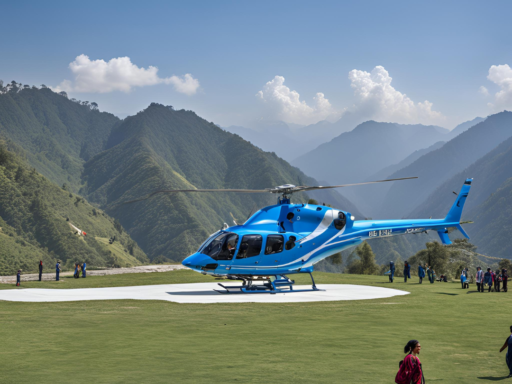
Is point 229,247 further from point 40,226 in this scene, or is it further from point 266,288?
point 40,226

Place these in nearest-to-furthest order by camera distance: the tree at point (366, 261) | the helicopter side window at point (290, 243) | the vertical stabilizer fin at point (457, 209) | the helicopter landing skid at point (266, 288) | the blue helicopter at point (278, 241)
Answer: the blue helicopter at point (278, 241) → the helicopter side window at point (290, 243) → the helicopter landing skid at point (266, 288) → the vertical stabilizer fin at point (457, 209) → the tree at point (366, 261)

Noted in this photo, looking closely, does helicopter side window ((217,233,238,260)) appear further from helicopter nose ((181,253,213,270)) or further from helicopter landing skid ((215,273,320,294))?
helicopter landing skid ((215,273,320,294))

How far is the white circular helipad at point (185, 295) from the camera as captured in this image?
70.1 feet

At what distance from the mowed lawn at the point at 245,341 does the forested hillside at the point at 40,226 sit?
74.4 metres

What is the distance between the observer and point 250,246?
22062 mm

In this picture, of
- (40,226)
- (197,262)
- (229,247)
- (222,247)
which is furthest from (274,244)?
(40,226)

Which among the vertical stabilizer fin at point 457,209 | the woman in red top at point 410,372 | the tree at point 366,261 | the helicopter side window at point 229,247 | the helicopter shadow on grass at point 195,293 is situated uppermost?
the vertical stabilizer fin at point 457,209

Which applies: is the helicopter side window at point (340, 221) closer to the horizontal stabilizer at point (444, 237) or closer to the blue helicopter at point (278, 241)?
the blue helicopter at point (278, 241)

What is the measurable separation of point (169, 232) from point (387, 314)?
13371 cm

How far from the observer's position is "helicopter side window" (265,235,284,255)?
22555 millimetres

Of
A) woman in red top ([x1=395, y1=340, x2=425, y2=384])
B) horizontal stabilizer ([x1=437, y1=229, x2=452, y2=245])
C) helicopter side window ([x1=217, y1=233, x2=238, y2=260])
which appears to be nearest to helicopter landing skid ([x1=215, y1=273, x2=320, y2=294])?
helicopter side window ([x1=217, y1=233, x2=238, y2=260])

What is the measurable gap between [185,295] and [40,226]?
285 ft

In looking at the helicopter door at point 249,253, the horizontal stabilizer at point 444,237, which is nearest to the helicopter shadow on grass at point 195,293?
the helicopter door at point 249,253

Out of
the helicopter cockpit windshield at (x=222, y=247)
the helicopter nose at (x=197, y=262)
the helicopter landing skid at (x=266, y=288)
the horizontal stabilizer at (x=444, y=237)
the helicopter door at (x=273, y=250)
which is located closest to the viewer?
the helicopter nose at (x=197, y=262)
